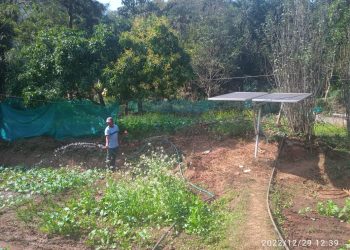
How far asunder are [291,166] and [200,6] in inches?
830

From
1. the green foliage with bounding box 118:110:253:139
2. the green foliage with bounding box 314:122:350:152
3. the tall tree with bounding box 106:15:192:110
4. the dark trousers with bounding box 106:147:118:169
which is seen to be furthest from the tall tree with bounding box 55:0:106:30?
the green foliage with bounding box 314:122:350:152

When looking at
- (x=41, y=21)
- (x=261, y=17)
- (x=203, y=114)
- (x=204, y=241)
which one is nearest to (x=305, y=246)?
(x=204, y=241)

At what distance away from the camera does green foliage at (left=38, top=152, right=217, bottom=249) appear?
6.73m

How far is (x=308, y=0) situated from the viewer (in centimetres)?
1150

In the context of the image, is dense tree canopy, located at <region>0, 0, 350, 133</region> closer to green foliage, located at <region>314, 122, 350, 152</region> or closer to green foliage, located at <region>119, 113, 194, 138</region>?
green foliage, located at <region>314, 122, 350, 152</region>

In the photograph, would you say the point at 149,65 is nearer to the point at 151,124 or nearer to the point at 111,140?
the point at 151,124

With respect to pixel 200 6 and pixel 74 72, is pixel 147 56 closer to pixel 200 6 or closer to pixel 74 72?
pixel 74 72

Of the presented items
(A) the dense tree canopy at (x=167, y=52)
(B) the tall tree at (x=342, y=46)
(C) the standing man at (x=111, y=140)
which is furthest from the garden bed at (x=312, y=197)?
(C) the standing man at (x=111, y=140)

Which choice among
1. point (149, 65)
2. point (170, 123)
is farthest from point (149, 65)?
point (170, 123)

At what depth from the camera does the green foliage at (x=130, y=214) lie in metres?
6.73

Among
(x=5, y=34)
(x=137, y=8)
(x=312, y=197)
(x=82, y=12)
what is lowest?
(x=312, y=197)

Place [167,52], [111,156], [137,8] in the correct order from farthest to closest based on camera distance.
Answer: [137,8], [167,52], [111,156]

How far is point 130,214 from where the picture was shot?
290 inches

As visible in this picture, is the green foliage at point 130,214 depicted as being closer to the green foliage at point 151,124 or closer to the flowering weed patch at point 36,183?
the flowering weed patch at point 36,183
